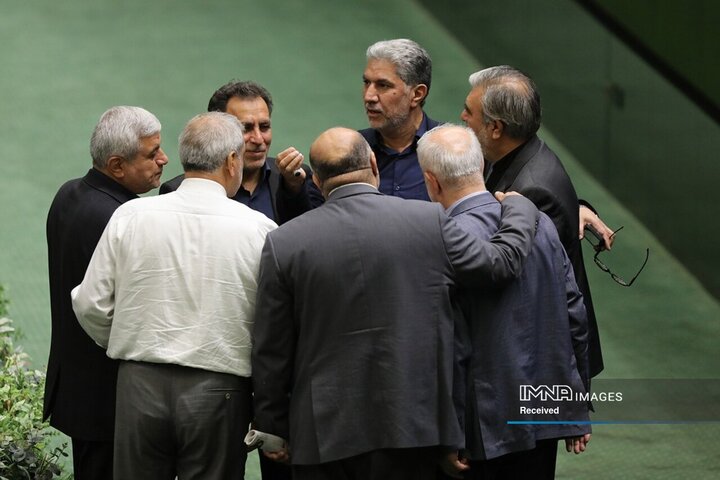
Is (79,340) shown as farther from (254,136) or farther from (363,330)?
(363,330)

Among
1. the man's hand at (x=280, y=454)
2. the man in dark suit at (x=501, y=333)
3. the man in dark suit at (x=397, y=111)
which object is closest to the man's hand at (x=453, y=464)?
the man in dark suit at (x=501, y=333)

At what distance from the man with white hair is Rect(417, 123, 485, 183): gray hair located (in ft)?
1.71

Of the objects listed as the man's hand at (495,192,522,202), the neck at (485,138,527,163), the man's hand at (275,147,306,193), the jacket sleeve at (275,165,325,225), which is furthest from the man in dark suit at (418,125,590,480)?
the jacket sleeve at (275,165,325,225)

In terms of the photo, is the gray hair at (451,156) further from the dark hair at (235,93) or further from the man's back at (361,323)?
the dark hair at (235,93)

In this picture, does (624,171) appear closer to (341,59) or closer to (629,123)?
(629,123)

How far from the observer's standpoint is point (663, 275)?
7.83 meters

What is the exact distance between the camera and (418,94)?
5117 millimetres

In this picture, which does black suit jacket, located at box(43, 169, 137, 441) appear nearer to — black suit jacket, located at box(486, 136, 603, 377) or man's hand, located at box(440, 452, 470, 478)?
man's hand, located at box(440, 452, 470, 478)

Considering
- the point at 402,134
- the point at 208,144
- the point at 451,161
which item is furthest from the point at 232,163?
the point at 402,134

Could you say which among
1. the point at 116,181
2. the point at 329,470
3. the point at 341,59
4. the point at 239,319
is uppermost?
the point at 341,59

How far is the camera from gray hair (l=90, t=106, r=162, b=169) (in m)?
4.42

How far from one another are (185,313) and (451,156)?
0.90 m

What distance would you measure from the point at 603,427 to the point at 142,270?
313 cm

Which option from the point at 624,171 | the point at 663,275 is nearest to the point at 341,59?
the point at 624,171
